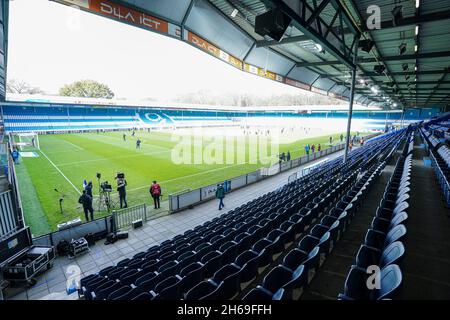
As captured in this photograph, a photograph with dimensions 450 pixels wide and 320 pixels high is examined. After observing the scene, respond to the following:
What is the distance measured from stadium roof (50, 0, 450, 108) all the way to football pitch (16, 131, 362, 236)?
307 inches

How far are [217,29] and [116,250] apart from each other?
28.1 ft

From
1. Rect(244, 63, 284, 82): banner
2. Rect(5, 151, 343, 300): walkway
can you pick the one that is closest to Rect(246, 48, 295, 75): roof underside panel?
Rect(244, 63, 284, 82): banner

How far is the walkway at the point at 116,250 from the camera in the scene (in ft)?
18.3

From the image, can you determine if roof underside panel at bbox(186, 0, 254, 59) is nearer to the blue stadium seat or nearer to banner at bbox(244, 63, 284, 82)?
banner at bbox(244, 63, 284, 82)

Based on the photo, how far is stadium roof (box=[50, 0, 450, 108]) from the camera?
597 centimetres

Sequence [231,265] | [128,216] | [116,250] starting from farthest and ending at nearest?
1. [128,216]
2. [116,250]
3. [231,265]

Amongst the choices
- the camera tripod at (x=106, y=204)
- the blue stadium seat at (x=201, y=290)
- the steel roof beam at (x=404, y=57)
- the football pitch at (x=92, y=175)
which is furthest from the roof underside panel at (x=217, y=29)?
the camera tripod at (x=106, y=204)

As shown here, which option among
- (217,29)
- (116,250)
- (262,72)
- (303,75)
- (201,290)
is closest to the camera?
(201,290)

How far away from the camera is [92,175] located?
54.0ft

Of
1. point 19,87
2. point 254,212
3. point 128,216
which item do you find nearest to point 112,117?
point 19,87

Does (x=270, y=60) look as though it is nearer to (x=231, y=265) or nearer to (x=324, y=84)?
(x=324, y=84)

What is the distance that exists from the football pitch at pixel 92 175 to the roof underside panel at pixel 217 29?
778cm

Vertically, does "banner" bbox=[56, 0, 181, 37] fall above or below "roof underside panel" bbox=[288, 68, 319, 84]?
below

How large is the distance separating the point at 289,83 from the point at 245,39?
20.5 ft
